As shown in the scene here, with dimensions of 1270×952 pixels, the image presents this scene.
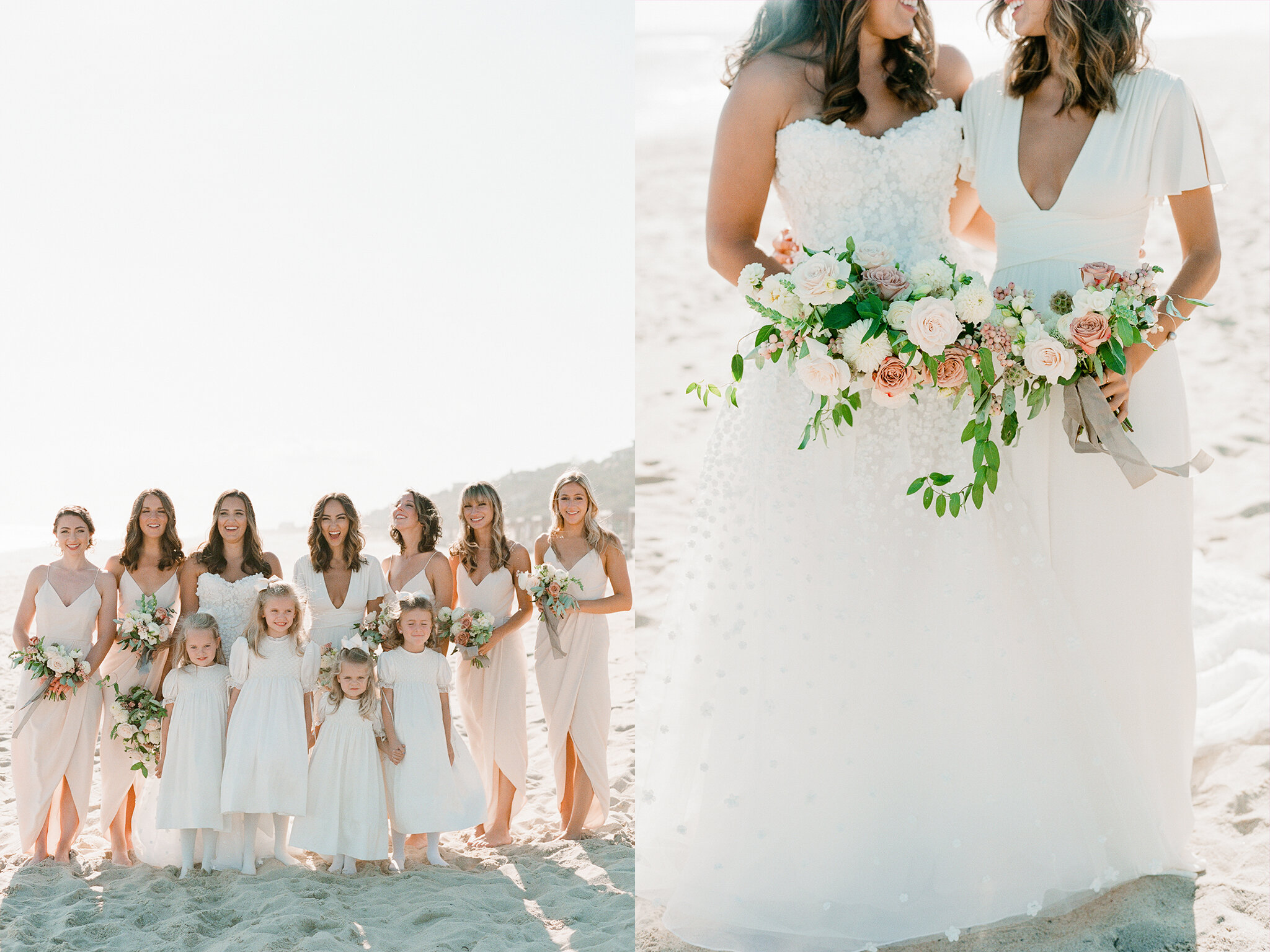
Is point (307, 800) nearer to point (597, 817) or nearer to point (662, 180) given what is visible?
point (597, 817)

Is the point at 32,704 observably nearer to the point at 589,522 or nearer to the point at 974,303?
the point at 589,522

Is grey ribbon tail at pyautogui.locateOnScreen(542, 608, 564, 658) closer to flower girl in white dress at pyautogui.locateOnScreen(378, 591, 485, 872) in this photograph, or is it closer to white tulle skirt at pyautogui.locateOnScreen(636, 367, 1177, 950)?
flower girl in white dress at pyautogui.locateOnScreen(378, 591, 485, 872)

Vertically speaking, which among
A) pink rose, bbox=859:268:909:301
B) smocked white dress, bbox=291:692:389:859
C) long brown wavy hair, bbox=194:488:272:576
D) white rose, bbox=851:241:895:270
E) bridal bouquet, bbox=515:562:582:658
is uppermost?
white rose, bbox=851:241:895:270

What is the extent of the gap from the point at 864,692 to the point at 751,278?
1.38 metres

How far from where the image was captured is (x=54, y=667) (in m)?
5.67

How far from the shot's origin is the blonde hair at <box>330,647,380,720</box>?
568 centimetres

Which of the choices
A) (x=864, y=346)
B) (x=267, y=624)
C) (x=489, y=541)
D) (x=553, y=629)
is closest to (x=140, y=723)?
(x=267, y=624)

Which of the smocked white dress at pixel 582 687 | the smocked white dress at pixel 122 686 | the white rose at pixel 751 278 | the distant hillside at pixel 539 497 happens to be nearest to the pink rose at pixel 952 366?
the white rose at pixel 751 278

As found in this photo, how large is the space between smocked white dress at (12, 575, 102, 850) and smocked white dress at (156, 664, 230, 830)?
54cm

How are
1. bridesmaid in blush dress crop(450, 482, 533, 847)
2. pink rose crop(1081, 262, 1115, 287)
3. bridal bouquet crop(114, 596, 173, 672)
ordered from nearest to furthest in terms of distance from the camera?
pink rose crop(1081, 262, 1115, 287) < bridal bouquet crop(114, 596, 173, 672) < bridesmaid in blush dress crop(450, 482, 533, 847)

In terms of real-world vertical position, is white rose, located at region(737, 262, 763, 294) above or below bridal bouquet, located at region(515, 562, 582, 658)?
above

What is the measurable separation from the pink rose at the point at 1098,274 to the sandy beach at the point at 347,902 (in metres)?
2.95

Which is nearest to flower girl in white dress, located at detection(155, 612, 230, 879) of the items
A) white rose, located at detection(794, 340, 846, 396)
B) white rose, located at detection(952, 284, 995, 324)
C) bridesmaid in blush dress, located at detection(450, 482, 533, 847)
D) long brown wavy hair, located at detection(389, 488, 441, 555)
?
long brown wavy hair, located at detection(389, 488, 441, 555)

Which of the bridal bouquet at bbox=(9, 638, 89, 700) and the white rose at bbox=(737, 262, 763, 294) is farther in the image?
the bridal bouquet at bbox=(9, 638, 89, 700)
